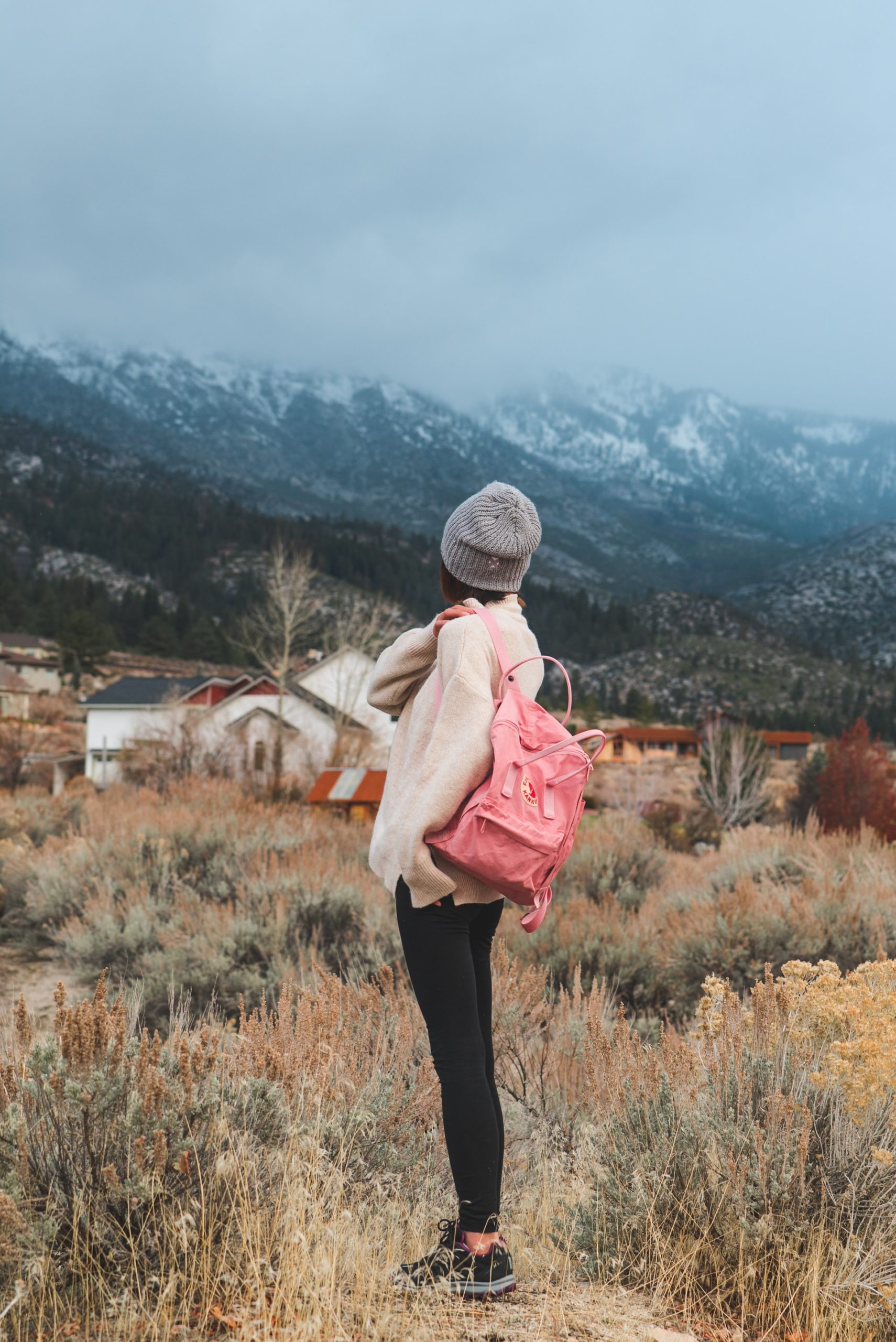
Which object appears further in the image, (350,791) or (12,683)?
(12,683)

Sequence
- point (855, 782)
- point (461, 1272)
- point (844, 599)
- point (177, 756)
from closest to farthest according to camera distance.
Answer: point (461, 1272) → point (855, 782) → point (177, 756) → point (844, 599)

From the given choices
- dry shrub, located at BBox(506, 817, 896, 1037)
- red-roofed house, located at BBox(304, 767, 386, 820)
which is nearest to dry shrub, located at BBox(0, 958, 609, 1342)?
dry shrub, located at BBox(506, 817, 896, 1037)

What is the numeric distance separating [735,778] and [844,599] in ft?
411

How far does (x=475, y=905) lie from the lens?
2.45m

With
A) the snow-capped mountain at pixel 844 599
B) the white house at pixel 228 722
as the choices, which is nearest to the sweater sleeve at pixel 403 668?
the white house at pixel 228 722

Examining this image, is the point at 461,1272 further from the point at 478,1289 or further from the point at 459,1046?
the point at 459,1046

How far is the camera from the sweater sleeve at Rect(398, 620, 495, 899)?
227 cm

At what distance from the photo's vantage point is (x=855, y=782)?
14.9m

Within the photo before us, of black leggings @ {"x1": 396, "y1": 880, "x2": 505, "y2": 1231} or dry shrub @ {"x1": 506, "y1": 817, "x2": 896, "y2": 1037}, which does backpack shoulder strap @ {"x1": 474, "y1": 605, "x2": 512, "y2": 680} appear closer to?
black leggings @ {"x1": 396, "y1": 880, "x2": 505, "y2": 1231}

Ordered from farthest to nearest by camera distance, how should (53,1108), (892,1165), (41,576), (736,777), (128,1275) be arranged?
(41,576) → (736,777) → (892,1165) → (53,1108) → (128,1275)

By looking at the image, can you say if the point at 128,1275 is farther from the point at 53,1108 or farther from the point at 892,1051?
the point at 892,1051

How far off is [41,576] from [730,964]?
121848 mm

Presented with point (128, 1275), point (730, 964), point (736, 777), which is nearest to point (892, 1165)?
point (128, 1275)

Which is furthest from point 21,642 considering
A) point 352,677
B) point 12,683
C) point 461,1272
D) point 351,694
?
point 461,1272
